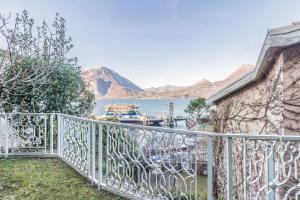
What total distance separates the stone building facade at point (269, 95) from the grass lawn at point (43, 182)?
9.98 feet

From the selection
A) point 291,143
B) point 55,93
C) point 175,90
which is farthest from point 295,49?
point 175,90

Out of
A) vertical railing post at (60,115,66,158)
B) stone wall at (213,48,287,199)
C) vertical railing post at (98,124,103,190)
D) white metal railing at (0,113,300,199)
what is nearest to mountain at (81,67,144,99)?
vertical railing post at (60,115,66,158)

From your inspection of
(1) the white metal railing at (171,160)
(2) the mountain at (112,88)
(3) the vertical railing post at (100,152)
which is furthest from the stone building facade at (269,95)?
(2) the mountain at (112,88)

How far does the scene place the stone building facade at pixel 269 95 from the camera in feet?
15.4

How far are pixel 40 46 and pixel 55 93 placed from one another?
1592 millimetres

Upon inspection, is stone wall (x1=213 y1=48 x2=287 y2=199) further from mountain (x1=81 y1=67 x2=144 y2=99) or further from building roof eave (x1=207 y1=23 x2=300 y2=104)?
mountain (x1=81 y1=67 x2=144 y2=99)

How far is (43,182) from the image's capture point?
5.71 metres

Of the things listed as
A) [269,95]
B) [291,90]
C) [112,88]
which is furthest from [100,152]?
[112,88]

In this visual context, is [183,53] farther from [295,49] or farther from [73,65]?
[295,49]

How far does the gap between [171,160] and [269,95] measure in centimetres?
247

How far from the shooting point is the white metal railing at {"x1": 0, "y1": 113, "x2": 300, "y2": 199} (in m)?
3.32

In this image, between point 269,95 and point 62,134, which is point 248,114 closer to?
point 269,95

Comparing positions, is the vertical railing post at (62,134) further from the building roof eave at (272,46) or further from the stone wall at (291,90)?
the stone wall at (291,90)

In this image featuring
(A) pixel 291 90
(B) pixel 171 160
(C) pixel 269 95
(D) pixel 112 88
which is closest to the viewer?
(B) pixel 171 160
